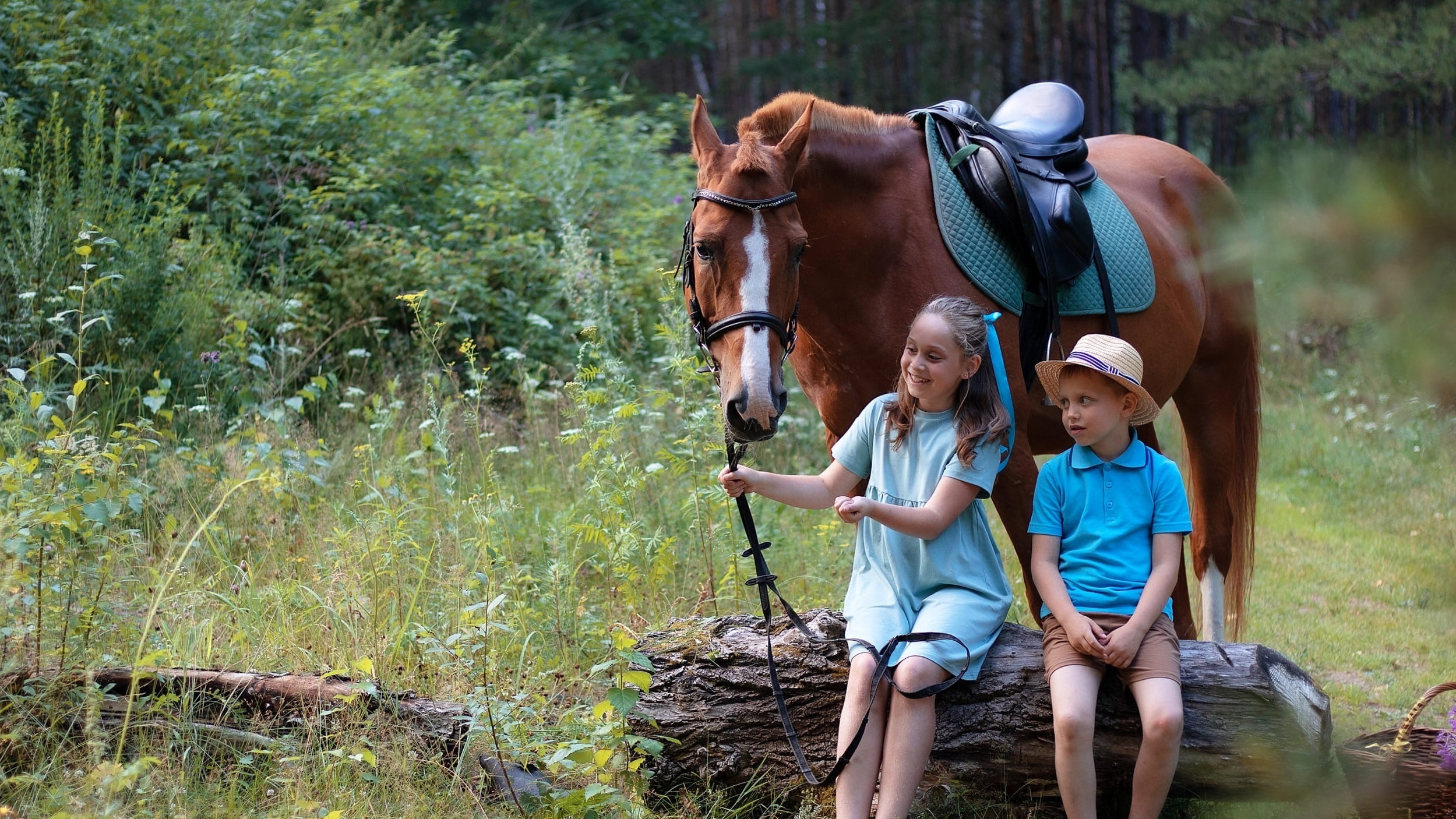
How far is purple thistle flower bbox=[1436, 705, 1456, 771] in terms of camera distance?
90.4 inches

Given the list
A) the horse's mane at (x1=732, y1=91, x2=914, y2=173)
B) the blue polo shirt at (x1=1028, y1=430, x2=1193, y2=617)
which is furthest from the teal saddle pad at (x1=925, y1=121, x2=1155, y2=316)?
the blue polo shirt at (x1=1028, y1=430, x2=1193, y2=617)

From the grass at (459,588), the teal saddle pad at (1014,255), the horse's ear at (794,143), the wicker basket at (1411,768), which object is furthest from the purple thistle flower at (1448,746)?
the horse's ear at (794,143)

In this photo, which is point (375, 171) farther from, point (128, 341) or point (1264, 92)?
point (1264, 92)

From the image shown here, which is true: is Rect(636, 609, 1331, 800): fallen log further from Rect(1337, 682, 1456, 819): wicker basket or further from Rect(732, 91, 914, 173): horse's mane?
Rect(732, 91, 914, 173): horse's mane

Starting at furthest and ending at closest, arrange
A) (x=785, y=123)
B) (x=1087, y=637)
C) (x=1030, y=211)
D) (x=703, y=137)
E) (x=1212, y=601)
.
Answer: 1. (x=1212, y=601)
2. (x=1030, y=211)
3. (x=785, y=123)
4. (x=703, y=137)
5. (x=1087, y=637)

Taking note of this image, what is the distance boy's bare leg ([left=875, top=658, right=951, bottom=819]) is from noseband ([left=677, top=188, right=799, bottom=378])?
2.84 feet

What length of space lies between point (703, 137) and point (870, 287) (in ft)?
2.21

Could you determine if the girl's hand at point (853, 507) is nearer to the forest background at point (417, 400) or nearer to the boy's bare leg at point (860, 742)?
the boy's bare leg at point (860, 742)

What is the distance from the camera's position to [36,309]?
16.5 feet

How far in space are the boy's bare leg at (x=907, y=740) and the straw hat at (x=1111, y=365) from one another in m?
0.85

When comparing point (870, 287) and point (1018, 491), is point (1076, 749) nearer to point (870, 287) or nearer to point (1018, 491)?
point (1018, 491)

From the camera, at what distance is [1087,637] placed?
2463mm

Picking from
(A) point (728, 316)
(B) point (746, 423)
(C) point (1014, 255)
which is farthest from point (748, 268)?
(C) point (1014, 255)

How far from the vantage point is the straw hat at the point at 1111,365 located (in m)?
2.57
